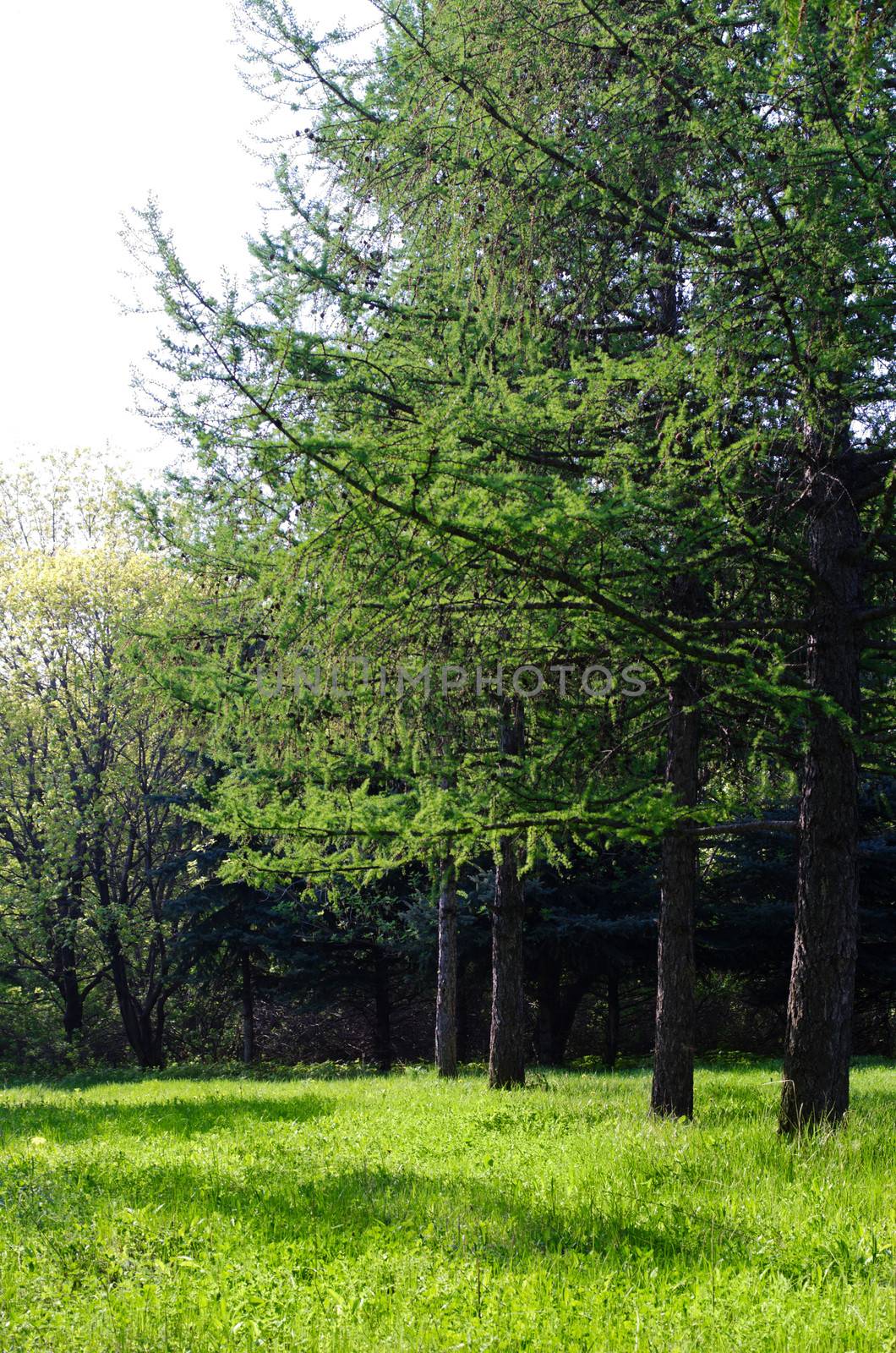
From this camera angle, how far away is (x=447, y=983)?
14.1m

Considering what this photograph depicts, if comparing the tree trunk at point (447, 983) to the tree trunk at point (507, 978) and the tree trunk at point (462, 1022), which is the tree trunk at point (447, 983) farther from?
the tree trunk at point (462, 1022)

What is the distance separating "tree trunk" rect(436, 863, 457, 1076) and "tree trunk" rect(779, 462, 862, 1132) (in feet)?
24.6

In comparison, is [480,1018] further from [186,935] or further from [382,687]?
[382,687]

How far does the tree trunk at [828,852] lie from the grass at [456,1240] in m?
0.40

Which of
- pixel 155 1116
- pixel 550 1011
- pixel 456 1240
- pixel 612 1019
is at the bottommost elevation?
pixel 612 1019

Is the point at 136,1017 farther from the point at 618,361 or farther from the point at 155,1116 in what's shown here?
the point at 618,361

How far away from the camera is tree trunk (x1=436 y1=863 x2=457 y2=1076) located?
1399 centimetres

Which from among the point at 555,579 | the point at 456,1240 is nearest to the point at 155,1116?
the point at 456,1240

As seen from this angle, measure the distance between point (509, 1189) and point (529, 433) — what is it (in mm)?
4308

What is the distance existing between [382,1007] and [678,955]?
15356 mm

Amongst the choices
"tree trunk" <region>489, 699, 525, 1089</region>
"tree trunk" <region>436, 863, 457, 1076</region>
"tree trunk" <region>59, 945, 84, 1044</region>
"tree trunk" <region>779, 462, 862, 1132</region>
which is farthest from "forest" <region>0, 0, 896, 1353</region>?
"tree trunk" <region>59, 945, 84, 1044</region>

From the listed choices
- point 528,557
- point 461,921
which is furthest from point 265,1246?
point 461,921

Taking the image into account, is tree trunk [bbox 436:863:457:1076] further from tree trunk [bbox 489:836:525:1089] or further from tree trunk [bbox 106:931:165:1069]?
tree trunk [bbox 106:931:165:1069]

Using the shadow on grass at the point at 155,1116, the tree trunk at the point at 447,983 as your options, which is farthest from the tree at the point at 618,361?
the tree trunk at the point at 447,983
